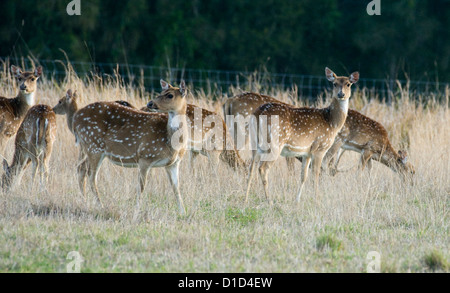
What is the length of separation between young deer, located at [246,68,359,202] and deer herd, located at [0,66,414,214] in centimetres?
1

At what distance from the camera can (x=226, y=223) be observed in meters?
7.25

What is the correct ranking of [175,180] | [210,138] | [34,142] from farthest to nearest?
[210,138] < [34,142] < [175,180]

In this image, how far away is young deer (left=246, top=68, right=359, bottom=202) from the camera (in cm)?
858

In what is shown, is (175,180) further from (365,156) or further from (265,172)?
(365,156)

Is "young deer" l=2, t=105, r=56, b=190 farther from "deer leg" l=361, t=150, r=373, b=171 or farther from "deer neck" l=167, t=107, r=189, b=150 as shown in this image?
"deer leg" l=361, t=150, r=373, b=171

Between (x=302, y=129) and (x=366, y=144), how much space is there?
1.74 m

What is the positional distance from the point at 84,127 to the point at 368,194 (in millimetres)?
3408

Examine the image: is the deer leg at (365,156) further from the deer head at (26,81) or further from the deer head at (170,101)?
the deer head at (26,81)

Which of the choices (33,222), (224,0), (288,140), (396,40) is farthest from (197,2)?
(33,222)

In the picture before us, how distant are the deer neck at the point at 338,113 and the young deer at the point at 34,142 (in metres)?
3.46

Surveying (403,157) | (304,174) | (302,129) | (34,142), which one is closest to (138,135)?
(34,142)

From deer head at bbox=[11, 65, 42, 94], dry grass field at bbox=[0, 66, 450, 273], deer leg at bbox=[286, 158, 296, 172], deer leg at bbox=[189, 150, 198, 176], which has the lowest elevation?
dry grass field at bbox=[0, 66, 450, 273]

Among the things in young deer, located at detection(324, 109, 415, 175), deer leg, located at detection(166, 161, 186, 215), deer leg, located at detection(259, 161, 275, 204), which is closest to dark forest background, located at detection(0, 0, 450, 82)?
young deer, located at detection(324, 109, 415, 175)
